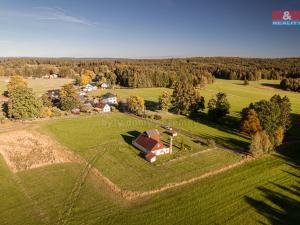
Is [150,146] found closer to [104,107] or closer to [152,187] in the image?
[152,187]

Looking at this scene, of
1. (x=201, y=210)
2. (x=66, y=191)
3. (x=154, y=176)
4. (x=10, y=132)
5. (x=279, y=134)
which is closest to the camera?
(x=201, y=210)

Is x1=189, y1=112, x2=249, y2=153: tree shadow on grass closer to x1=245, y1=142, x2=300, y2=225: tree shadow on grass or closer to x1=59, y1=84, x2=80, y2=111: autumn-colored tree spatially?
x1=245, y1=142, x2=300, y2=225: tree shadow on grass

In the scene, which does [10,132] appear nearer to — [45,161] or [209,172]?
[45,161]

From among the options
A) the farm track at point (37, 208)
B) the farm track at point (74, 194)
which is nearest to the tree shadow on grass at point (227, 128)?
the farm track at point (74, 194)

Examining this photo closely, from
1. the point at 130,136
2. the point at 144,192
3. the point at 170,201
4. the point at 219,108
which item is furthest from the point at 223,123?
the point at 170,201

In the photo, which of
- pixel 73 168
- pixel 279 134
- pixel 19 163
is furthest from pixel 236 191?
pixel 19 163

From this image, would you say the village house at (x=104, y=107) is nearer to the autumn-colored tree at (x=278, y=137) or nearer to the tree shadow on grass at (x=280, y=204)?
the autumn-colored tree at (x=278, y=137)
